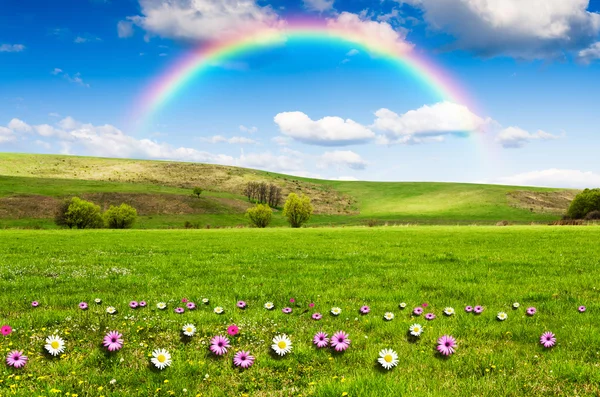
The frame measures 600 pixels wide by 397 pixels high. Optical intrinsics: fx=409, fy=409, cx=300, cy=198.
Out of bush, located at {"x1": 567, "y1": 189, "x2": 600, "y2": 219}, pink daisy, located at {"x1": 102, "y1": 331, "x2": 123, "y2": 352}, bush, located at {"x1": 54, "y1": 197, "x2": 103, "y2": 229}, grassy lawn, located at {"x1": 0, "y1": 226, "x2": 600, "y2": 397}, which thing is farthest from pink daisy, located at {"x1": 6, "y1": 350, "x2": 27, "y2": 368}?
bush, located at {"x1": 567, "y1": 189, "x2": 600, "y2": 219}

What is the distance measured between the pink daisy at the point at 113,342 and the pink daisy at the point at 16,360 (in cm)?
113

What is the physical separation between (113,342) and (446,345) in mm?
5679

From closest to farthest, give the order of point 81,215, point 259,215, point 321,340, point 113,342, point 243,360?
point 243,360, point 113,342, point 321,340, point 81,215, point 259,215

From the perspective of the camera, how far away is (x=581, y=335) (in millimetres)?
7617

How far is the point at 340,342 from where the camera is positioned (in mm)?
7066

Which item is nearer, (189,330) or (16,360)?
(16,360)

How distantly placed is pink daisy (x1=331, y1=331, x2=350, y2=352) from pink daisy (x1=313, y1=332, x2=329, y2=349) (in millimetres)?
161

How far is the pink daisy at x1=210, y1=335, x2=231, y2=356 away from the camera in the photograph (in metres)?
6.72

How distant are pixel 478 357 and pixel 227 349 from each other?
4.19 m

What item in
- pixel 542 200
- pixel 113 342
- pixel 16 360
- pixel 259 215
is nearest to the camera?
pixel 16 360

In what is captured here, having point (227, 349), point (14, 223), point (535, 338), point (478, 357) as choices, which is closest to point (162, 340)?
point (227, 349)

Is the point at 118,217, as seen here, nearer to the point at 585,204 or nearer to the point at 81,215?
the point at 81,215

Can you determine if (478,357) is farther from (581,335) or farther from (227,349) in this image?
(227,349)

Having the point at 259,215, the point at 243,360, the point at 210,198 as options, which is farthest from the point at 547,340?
the point at 210,198
